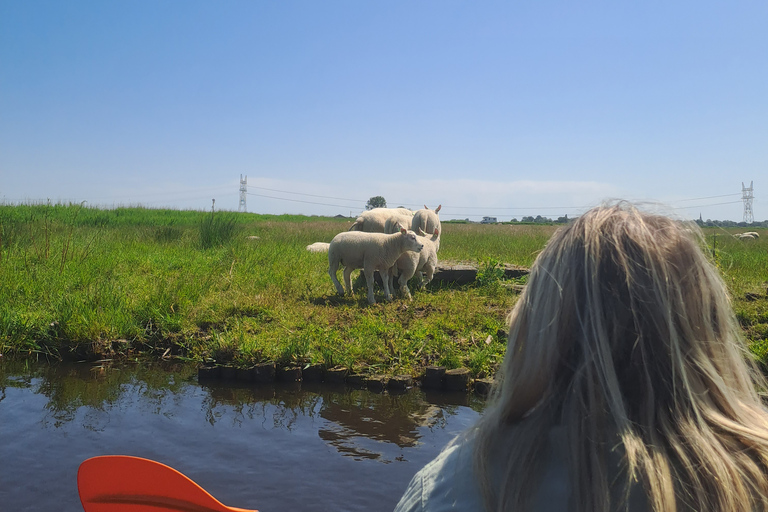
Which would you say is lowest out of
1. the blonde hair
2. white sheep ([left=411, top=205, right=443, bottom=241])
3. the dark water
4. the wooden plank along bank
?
the dark water

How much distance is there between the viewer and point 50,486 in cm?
452

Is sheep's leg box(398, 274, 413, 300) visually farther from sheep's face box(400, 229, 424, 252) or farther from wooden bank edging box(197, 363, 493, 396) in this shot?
wooden bank edging box(197, 363, 493, 396)

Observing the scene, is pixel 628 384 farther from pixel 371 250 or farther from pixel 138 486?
pixel 371 250

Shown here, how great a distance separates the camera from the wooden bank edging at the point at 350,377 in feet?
22.8

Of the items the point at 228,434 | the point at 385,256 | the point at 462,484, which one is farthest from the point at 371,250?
the point at 462,484

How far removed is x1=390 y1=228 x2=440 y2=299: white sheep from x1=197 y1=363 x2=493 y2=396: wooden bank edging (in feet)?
10.9

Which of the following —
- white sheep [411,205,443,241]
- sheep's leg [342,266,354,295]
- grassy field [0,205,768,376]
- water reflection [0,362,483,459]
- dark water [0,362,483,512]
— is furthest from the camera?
white sheep [411,205,443,241]

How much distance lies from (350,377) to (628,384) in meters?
5.96

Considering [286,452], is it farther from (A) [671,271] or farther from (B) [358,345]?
(A) [671,271]

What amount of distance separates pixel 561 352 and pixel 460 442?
355 millimetres

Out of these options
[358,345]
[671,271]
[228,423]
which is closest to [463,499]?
[671,271]

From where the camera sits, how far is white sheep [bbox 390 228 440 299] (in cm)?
1045

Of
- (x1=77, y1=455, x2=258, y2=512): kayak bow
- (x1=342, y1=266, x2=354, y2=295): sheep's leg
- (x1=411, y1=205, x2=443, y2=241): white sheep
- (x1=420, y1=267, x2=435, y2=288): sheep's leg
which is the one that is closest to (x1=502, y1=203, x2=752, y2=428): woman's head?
(x1=77, y1=455, x2=258, y2=512): kayak bow

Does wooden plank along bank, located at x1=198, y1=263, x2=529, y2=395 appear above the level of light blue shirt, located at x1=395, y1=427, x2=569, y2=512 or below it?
below
